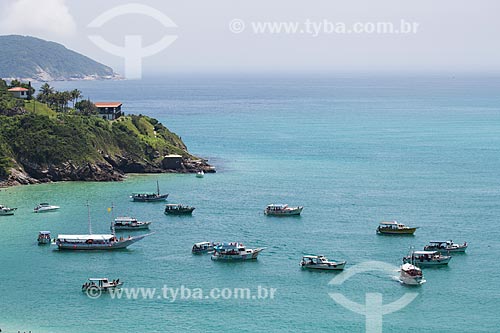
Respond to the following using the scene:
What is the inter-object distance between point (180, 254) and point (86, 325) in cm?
1653

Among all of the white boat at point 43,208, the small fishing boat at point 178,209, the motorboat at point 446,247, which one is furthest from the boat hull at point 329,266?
the white boat at point 43,208

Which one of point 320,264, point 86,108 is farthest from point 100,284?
point 86,108

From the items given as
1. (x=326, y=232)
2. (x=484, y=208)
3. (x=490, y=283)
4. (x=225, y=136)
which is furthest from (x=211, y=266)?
(x=225, y=136)

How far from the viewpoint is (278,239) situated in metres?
77.9

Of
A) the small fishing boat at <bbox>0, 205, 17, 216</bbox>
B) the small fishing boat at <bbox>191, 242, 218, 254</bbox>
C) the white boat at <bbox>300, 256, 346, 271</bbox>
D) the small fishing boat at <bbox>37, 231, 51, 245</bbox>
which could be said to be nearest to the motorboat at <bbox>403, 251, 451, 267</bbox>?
the white boat at <bbox>300, 256, 346, 271</bbox>

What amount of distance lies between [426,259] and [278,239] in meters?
13.4

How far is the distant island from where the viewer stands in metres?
105

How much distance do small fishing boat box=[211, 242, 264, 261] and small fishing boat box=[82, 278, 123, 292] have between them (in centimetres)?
969

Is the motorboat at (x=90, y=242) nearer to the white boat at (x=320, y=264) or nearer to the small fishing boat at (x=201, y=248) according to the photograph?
the small fishing boat at (x=201, y=248)

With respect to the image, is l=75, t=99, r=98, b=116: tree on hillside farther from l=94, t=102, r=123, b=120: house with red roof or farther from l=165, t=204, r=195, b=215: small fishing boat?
l=165, t=204, r=195, b=215: small fishing boat

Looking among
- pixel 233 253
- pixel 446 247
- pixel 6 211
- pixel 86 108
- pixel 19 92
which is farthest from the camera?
pixel 86 108

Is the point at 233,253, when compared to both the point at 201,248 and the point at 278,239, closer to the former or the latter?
the point at 201,248

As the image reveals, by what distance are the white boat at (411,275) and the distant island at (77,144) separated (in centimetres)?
4843

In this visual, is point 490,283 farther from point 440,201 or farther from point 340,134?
point 340,134
